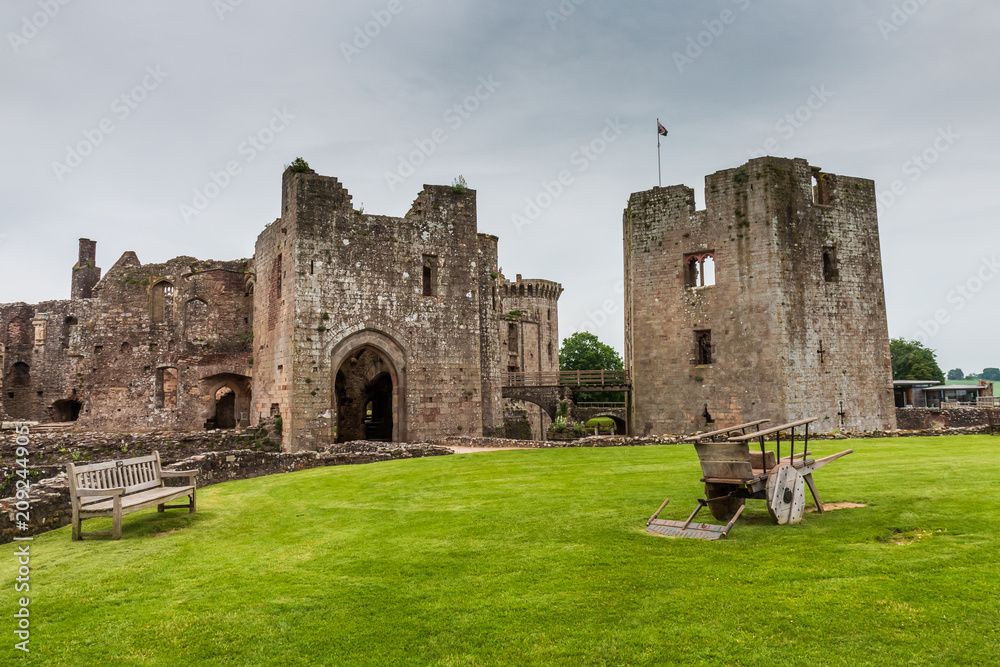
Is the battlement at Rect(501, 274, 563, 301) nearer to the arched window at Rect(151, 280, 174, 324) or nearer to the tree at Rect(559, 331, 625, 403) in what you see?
the tree at Rect(559, 331, 625, 403)

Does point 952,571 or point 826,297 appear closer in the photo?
point 952,571

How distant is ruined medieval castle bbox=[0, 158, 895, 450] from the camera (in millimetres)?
Result: 22219

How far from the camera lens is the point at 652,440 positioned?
19.5 meters

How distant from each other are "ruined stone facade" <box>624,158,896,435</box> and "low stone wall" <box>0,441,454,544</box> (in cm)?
1151

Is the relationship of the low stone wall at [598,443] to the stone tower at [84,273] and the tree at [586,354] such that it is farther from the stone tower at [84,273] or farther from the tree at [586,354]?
the tree at [586,354]

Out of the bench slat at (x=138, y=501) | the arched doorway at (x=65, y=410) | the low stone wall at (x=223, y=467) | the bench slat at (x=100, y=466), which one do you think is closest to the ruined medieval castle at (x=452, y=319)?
the low stone wall at (x=223, y=467)

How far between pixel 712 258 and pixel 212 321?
20.4 meters

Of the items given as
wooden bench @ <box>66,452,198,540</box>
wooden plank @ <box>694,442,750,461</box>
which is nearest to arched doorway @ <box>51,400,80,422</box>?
wooden bench @ <box>66,452,198,540</box>

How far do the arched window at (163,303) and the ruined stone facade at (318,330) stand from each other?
0.07 meters

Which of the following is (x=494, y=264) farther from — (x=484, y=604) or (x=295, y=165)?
(x=484, y=604)

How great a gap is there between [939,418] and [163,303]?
36.3m

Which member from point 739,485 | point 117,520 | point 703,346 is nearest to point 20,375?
point 703,346

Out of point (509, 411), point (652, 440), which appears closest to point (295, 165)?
point (652, 440)

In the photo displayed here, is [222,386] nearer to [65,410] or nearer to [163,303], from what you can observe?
[163,303]
